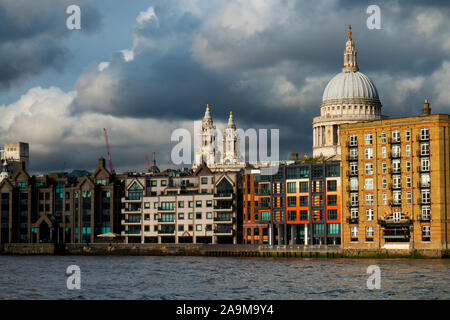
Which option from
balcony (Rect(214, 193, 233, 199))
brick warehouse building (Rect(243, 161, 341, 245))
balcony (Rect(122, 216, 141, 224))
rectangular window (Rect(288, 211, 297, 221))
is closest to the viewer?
brick warehouse building (Rect(243, 161, 341, 245))

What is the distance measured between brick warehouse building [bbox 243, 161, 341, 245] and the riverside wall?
42.9 feet

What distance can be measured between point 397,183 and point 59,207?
278 ft

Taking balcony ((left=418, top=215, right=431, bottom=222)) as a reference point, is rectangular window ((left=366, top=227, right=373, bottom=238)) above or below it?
below

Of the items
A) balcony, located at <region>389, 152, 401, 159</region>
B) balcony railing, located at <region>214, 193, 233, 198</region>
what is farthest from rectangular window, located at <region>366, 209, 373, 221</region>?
balcony railing, located at <region>214, 193, 233, 198</region>

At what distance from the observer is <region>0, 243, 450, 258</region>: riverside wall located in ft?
427

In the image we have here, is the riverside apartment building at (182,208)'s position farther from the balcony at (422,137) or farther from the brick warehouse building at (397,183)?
the balcony at (422,137)

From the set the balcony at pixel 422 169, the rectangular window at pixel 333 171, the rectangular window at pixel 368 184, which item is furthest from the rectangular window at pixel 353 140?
the balcony at pixel 422 169

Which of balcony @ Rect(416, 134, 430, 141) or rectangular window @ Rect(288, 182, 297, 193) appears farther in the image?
rectangular window @ Rect(288, 182, 297, 193)

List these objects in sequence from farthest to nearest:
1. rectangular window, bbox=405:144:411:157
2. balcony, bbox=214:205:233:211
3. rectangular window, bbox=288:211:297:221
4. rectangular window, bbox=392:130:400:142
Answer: balcony, bbox=214:205:233:211 → rectangular window, bbox=288:211:297:221 → rectangular window, bbox=392:130:400:142 → rectangular window, bbox=405:144:411:157

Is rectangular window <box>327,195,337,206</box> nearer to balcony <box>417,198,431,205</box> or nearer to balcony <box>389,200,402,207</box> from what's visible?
balcony <box>389,200,402,207</box>

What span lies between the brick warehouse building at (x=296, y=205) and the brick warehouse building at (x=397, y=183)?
9.33 meters

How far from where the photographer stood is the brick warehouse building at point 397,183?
430 feet
